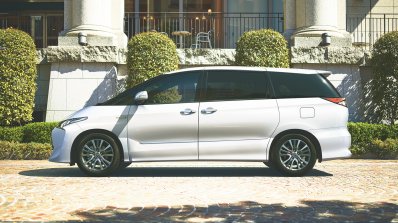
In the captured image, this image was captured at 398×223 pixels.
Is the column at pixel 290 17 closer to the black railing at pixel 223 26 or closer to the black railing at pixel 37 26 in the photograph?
the black railing at pixel 223 26

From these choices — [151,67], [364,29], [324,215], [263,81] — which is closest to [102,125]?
[263,81]

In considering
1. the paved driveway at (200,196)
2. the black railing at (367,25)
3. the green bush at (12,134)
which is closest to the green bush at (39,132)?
the green bush at (12,134)

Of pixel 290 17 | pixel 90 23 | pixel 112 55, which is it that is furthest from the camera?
pixel 290 17

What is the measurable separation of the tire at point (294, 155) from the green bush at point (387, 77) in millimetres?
7218

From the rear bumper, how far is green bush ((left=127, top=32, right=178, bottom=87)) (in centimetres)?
698

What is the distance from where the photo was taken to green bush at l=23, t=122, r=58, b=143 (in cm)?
1416

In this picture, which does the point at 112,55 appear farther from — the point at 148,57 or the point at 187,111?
the point at 187,111

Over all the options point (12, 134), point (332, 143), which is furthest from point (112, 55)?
point (332, 143)

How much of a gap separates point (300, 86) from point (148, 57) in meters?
6.73

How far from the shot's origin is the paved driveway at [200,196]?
595 centimetres

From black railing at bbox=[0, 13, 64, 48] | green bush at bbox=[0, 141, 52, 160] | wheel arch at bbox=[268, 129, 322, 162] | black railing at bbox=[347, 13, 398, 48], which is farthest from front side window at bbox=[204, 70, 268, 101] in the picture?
black railing at bbox=[0, 13, 64, 48]

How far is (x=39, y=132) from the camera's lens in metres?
14.2

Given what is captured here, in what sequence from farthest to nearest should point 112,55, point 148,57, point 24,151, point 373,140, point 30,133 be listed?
point 112,55
point 148,57
point 30,133
point 373,140
point 24,151

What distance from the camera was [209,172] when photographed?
399 inches
